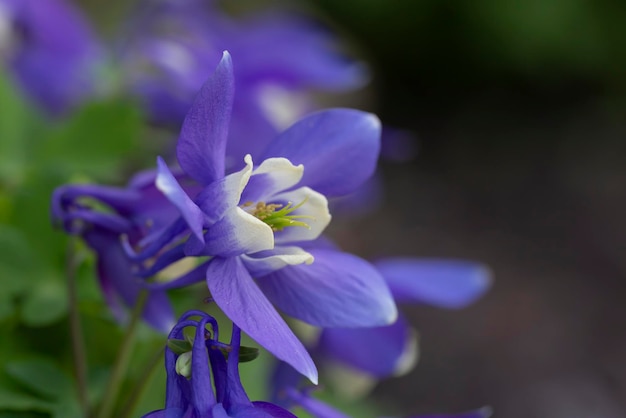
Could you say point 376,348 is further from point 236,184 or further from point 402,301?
point 236,184

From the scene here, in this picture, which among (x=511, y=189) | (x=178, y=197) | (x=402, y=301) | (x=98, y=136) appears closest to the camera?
(x=178, y=197)

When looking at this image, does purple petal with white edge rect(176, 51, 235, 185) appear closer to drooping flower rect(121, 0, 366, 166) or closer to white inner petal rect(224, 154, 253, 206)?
white inner petal rect(224, 154, 253, 206)

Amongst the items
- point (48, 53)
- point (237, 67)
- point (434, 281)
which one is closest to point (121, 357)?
A: point (434, 281)

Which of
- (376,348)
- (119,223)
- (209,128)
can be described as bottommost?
(376,348)

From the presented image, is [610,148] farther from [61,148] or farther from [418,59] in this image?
[61,148]

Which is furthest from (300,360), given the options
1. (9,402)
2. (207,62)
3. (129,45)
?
(129,45)
